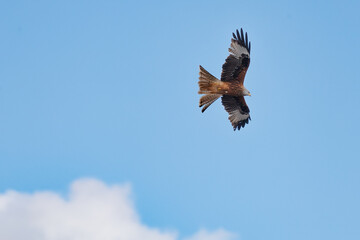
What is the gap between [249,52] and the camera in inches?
939

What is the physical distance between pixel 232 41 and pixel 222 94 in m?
2.04

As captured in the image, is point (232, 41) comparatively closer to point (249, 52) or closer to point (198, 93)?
point (249, 52)

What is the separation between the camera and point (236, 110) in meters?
26.0

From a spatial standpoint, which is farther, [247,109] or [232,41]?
[247,109]

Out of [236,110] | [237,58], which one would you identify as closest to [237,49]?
[237,58]

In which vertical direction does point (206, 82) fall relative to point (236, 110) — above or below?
below

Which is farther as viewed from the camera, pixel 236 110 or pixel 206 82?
pixel 236 110

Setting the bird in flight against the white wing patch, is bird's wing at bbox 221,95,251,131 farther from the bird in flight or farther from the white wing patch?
the white wing patch

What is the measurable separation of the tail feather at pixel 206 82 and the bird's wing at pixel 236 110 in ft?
6.35

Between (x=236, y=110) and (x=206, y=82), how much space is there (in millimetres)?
2808

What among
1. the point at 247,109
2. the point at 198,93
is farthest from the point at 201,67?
the point at 247,109

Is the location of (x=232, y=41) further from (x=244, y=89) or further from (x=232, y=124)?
(x=232, y=124)

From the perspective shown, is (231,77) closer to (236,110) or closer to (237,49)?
(237,49)

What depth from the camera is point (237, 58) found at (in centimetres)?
2377
